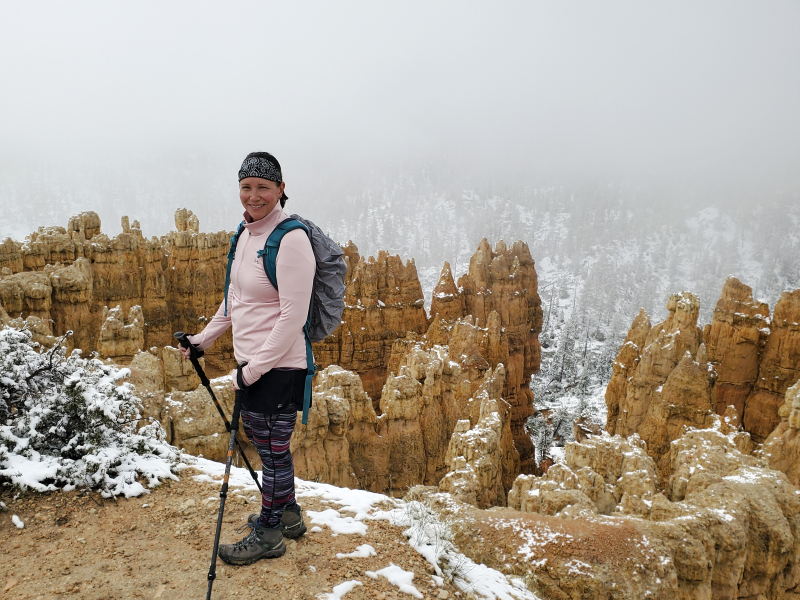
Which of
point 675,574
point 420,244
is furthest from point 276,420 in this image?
point 420,244

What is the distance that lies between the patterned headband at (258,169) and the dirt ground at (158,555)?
2665 millimetres

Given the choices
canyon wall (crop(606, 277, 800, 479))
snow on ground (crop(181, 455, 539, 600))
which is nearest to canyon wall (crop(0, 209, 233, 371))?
snow on ground (crop(181, 455, 539, 600))

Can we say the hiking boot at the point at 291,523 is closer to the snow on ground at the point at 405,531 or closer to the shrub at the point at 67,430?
the snow on ground at the point at 405,531

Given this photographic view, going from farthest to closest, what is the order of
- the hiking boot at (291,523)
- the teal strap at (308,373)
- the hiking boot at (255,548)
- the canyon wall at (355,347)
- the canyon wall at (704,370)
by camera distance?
the canyon wall at (704,370), the canyon wall at (355,347), the hiking boot at (291,523), the hiking boot at (255,548), the teal strap at (308,373)

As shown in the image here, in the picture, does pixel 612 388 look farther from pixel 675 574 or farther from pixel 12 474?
pixel 12 474

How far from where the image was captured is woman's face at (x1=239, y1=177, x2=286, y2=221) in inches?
117

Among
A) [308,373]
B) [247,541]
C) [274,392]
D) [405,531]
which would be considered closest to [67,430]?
[247,541]

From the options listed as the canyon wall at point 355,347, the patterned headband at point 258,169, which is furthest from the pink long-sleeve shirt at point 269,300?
the canyon wall at point 355,347

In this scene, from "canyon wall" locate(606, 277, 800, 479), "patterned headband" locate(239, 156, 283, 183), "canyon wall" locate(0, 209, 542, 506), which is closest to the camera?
"patterned headband" locate(239, 156, 283, 183)

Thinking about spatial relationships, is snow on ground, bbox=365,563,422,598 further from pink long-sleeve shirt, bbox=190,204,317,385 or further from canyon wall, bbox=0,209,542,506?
canyon wall, bbox=0,209,542,506

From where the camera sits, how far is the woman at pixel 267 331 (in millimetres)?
2838

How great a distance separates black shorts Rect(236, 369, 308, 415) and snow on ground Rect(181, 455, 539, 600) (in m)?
1.30

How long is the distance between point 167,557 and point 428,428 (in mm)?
13491

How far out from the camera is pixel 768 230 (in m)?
124
